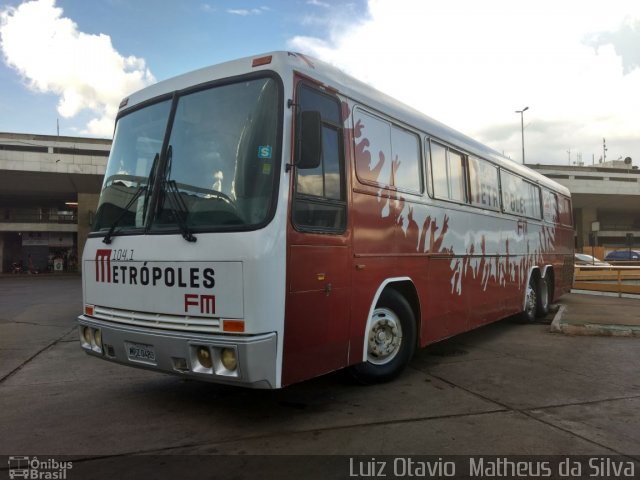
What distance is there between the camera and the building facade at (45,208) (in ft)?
127

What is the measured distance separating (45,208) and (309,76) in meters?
51.9

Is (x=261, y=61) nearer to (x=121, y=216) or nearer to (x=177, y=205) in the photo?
(x=177, y=205)

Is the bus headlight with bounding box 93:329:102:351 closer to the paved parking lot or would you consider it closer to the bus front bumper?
the bus front bumper

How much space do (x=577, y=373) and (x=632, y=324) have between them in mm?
4127

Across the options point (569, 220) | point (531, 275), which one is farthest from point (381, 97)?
point (569, 220)

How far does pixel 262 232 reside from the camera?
3852mm

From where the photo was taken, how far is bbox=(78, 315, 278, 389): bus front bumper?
3771mm

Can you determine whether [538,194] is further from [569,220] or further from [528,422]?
[528,422]

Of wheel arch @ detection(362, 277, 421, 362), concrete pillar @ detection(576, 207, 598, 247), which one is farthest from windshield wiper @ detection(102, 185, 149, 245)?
concrete pillar @ detection(576, 207, 598, 247)

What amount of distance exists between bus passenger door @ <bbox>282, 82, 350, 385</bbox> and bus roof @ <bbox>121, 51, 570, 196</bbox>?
0.19 metres

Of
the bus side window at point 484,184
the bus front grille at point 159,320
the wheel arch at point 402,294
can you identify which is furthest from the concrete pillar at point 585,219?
the bus front grille at point 159,320

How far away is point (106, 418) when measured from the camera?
15.1ft

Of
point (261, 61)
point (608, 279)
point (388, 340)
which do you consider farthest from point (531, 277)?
point (608, 279)

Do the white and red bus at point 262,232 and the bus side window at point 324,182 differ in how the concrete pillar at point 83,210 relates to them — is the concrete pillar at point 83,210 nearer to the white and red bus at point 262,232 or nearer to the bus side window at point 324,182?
the white and red bus at point 262,232
